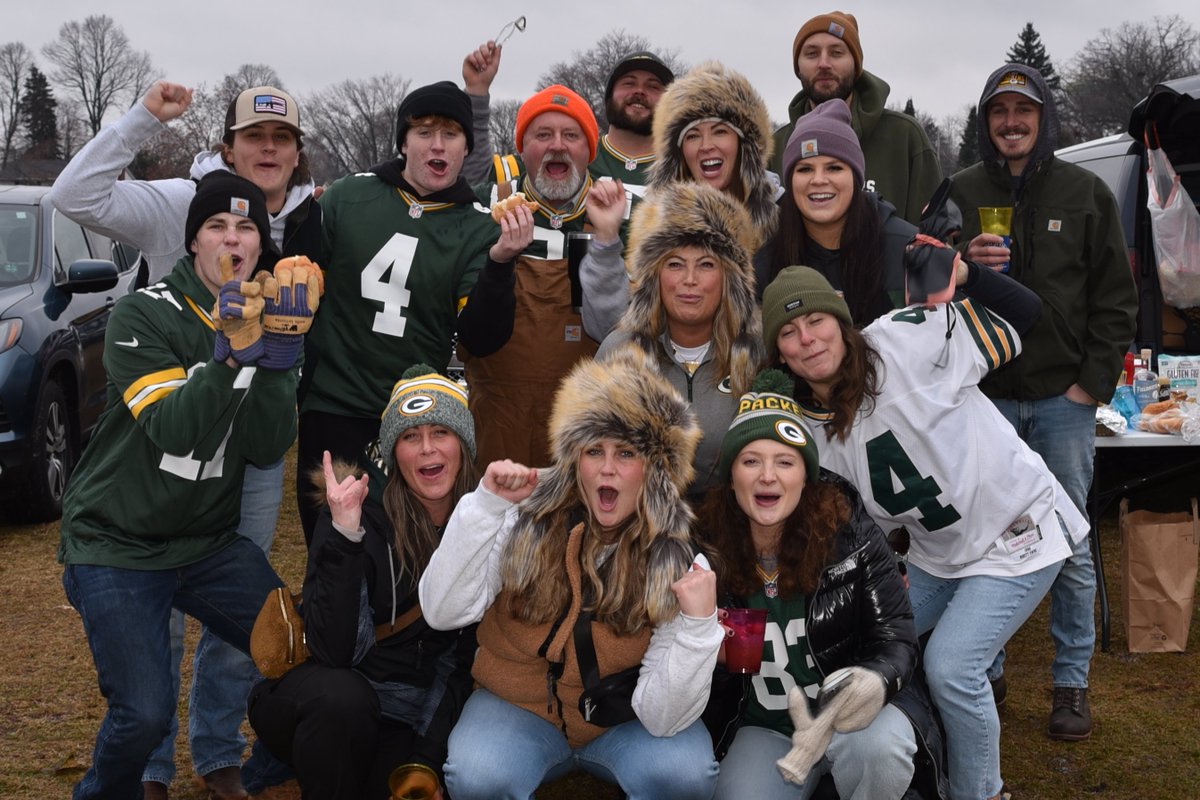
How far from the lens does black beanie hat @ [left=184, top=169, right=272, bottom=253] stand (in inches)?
130

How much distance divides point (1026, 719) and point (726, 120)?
2716 millimetres

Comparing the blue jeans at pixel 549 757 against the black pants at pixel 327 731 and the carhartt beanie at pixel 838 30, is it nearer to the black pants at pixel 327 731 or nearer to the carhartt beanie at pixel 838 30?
the black pants at pixel 327 731

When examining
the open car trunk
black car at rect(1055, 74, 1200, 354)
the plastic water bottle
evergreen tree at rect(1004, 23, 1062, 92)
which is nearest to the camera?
the plastic water bottle

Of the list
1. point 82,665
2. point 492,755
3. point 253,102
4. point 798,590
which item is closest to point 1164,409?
point 798,590

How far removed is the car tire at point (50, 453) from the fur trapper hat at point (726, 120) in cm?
462

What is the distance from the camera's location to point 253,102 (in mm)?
3840

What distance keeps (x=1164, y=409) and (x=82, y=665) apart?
534 cm

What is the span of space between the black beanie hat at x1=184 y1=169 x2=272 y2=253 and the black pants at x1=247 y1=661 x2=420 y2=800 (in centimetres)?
136

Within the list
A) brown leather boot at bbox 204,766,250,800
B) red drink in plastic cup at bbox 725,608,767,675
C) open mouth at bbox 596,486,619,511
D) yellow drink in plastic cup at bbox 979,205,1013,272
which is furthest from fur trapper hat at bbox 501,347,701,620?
yellow drink in plastic cup at bbox 979,205,1013,272

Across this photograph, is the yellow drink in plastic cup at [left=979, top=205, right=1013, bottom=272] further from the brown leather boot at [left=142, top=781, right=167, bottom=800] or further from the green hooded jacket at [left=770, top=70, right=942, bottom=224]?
the brown leather boot at [left=142, top=781, right=167, bottom=800]

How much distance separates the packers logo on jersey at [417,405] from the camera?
329 centimetres

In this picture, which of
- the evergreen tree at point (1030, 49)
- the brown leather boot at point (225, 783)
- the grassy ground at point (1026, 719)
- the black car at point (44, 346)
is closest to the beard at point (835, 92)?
the grassy ground at point (1026, 719)

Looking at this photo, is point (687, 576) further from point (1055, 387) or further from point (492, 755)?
point (1055, 387)

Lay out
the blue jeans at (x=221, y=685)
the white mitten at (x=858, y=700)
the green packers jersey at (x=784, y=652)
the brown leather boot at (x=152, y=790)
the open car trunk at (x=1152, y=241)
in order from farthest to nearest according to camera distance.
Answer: the open car trunk at (x=1152, y=241) → the blue jeans at (x=221, y=685) → the brown leather boot at (x=152, y=790) → the green packers jersey at (x=784, y=652) → the white mitten at (x=858, y=700)
